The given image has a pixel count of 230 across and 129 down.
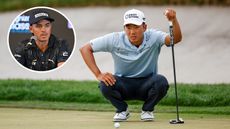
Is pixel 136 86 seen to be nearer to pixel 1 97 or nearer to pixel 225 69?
pixel 1 97

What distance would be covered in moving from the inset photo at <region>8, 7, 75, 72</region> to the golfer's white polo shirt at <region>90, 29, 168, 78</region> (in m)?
3.65

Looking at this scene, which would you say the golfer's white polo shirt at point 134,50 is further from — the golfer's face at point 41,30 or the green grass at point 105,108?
the golfer's face at point 41,30

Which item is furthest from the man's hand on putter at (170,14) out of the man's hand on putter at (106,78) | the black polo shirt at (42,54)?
the black polo shirt at (42,54)

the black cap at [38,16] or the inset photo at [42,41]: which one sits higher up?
the black cap at [38,16]

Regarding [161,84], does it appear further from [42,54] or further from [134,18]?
[42,54]

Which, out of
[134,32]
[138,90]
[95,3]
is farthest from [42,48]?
[95,3]

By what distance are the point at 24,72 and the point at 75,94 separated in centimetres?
439

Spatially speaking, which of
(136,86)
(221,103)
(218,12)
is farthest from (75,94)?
(218,12)

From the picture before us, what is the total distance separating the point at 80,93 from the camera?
12.4 meters

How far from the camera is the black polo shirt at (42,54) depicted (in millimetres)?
12377

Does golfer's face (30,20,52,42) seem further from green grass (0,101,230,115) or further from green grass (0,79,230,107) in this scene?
green grass (0,101,230,115)

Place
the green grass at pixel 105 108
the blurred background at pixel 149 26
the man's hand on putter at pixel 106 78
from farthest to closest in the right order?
the blurred background at pixel 149 26, the green grass at pixel 105 108, the man's hand on putter at pixel 106 78

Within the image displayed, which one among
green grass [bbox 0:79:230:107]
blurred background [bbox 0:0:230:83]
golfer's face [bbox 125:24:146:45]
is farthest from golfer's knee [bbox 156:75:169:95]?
blurred background [bbox 0:0:230:83]

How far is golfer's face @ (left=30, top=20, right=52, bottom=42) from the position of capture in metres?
12.4
